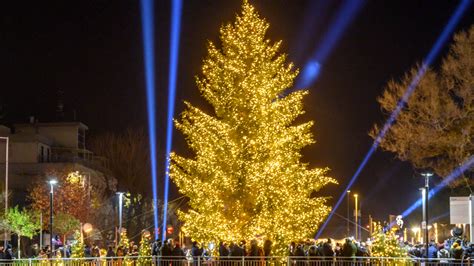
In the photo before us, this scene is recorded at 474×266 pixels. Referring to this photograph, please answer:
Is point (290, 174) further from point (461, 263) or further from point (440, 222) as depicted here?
point (440, 222)

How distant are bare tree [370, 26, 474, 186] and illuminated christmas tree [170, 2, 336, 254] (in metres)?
4.03

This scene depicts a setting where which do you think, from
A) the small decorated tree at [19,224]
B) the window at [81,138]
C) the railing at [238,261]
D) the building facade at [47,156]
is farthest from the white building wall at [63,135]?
the railing at [238,261]

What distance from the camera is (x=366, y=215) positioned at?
7250cm

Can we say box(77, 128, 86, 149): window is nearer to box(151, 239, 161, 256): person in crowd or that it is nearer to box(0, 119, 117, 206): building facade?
box(0, 119, 117, 206): building facade

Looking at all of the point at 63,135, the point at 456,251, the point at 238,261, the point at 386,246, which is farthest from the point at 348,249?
the point at 63,135

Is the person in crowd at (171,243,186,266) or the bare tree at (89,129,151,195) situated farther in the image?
the bare tree at (89,129,151,195)

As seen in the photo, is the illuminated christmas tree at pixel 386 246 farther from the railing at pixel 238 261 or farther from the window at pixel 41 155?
the window at pixel 41 155

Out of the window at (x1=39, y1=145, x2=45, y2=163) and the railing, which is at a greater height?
the window at (x1=39, y1=145, x2=45, y2=163)

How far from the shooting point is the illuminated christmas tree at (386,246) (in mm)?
26609

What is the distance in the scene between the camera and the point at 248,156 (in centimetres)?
3459

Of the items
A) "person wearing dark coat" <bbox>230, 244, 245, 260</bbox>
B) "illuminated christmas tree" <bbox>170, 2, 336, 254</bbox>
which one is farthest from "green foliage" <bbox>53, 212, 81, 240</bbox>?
"person wearing dark coat" <bbox>230, 244, 245, 260</bbox>

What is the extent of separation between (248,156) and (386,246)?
9.56 meters

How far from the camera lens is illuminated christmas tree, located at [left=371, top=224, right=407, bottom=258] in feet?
87.3

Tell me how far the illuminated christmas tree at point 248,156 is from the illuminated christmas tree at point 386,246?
22.9ft
